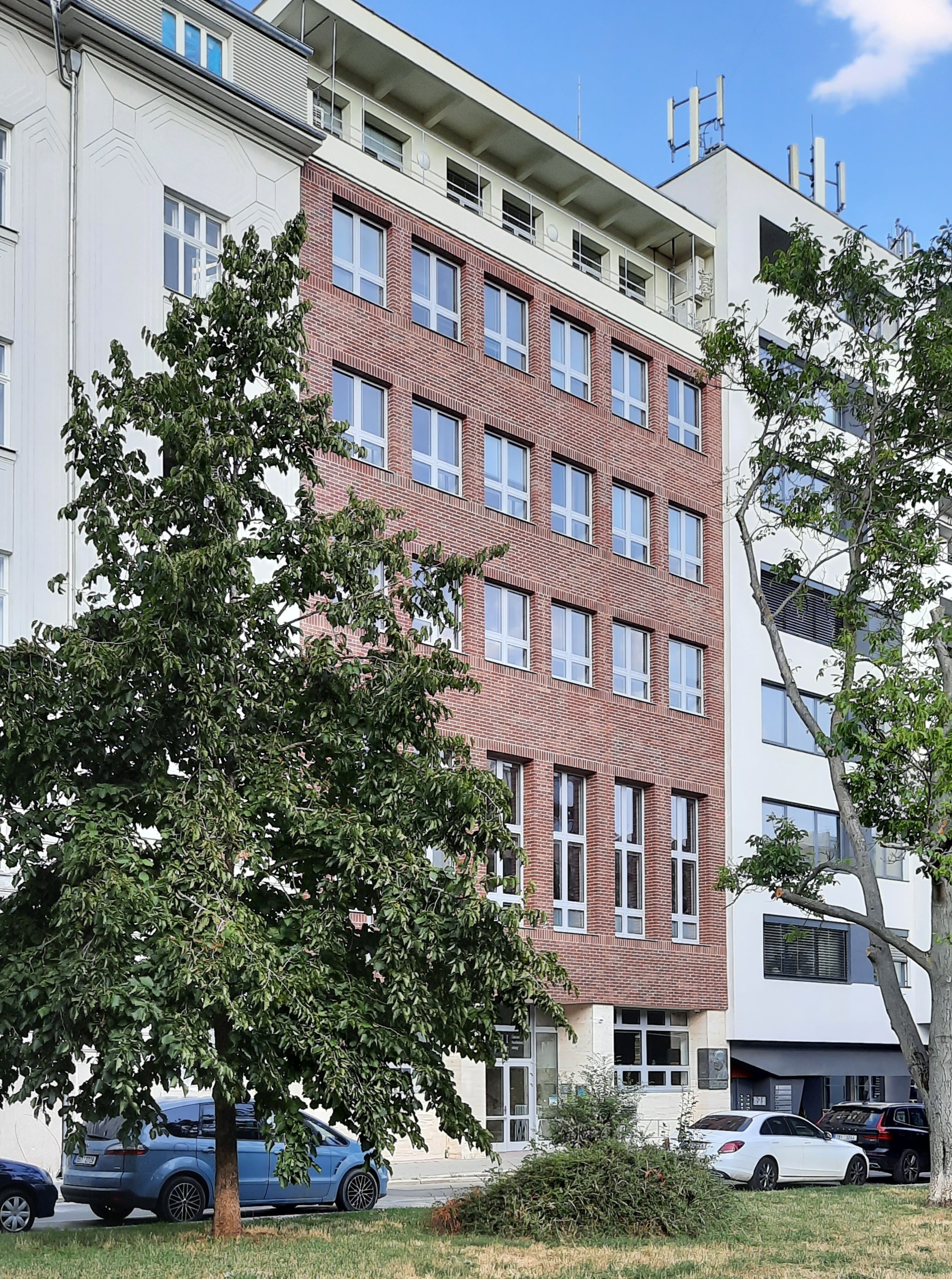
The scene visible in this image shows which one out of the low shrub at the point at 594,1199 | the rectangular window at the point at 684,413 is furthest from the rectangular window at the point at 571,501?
the low shrub at the point at 594,1199

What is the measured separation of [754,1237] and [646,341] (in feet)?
90.0

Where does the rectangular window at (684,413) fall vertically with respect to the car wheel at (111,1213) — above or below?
above

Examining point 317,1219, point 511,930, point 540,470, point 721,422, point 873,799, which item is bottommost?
point 317,1219

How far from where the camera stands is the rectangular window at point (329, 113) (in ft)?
107

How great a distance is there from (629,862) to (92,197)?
19079 mm

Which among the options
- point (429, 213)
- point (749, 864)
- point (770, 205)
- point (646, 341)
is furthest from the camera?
point (770, 205)

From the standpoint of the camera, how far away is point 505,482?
3522 cm

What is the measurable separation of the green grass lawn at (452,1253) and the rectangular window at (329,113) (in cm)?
2277

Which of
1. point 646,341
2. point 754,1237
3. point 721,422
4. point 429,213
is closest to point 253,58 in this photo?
point 429,213

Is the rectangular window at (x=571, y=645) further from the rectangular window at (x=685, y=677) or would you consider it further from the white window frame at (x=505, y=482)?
the rectangular window at (x=685, y=677)

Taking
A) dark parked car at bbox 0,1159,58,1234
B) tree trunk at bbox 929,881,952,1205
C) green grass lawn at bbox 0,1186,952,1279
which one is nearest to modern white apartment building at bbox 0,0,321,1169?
dark parked car at bbox 0,1159,58,1234

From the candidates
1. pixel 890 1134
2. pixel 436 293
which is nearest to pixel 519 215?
pixel 436 293

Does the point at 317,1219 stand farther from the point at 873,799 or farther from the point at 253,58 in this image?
the point at 253,58

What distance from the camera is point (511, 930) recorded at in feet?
49.4
